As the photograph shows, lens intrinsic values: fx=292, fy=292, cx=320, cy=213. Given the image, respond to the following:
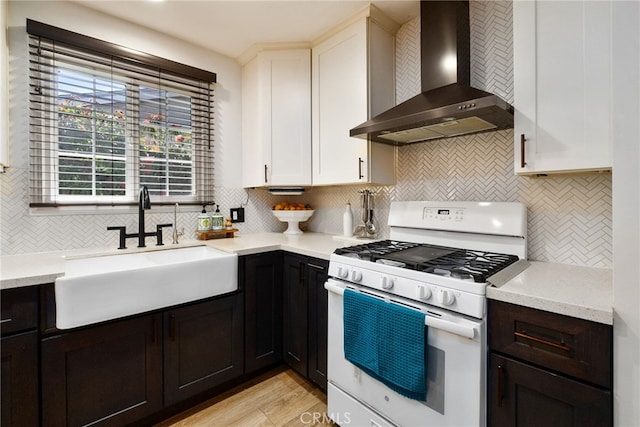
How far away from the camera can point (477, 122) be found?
154 cm

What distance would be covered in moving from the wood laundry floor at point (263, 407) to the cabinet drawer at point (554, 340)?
3.74 feet

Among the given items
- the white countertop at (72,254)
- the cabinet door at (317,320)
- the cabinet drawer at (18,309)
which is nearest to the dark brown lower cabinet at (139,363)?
A: the cabinet drawer at (18,309)

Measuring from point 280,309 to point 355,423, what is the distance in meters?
0.84

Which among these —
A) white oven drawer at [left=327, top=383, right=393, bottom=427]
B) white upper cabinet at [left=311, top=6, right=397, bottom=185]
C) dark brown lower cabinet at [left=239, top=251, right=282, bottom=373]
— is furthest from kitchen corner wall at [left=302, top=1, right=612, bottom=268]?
white oven drawer at [left=327, top=383, right=393, bottom=427]

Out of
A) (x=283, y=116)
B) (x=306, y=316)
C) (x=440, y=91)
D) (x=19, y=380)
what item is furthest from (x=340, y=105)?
(x=19, y=380)

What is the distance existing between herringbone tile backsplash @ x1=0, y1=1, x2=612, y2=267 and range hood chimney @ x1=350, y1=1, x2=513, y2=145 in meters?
0.12

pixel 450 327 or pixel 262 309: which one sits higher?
pixel 450 327

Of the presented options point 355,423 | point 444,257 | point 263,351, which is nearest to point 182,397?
point 263,351

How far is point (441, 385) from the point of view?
116 centimetres

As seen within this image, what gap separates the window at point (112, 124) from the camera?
176 cm

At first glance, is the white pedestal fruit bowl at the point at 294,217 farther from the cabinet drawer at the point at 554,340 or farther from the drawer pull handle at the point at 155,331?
the cabinet drawer at the point at 554,340

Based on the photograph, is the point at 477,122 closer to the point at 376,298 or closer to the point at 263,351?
the point at 376,298

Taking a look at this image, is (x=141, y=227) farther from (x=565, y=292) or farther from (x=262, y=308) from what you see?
(x=565, y=292)

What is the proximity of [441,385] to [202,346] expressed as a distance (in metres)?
1.31
